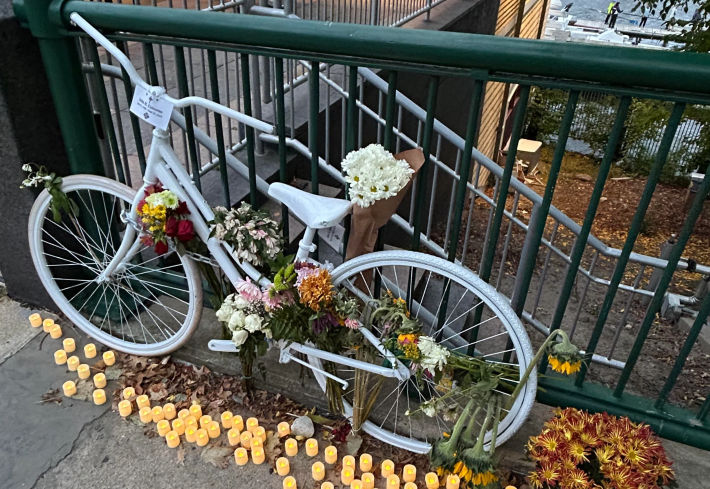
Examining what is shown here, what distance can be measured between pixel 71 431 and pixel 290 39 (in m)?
1.99

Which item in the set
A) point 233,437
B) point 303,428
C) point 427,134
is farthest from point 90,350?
point 427,134

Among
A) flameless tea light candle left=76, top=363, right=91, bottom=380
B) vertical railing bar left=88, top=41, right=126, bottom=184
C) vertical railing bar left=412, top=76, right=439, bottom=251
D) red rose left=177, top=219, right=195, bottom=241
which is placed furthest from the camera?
flameless tea light candle left=76, top=363, right=91, bottom=380

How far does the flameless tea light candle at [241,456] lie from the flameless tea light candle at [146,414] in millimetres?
461

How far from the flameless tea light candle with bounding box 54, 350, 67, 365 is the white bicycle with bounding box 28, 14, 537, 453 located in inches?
6.3

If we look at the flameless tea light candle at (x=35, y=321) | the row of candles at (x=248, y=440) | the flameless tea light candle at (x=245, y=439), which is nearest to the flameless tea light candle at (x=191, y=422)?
the row of candles at (x=248, y=440)

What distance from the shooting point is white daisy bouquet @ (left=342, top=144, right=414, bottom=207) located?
1934 mm

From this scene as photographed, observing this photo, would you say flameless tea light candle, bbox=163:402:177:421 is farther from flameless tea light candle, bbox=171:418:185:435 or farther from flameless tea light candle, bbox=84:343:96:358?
flameless tea light candle, bbox=84:343:96:358

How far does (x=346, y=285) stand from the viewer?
2.30 metres

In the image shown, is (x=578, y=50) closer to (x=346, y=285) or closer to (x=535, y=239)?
(x=535, y=239)

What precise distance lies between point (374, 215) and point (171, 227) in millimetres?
843

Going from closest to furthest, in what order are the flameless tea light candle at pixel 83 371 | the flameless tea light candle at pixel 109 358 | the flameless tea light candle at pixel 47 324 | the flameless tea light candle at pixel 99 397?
the flameless tea light candle at pixel 99 397 → the flameless tea light candle at pixel 83 371 → the flameless tea light candle at pixel 109 358 → the flameless tea light candle at pixel 47 324

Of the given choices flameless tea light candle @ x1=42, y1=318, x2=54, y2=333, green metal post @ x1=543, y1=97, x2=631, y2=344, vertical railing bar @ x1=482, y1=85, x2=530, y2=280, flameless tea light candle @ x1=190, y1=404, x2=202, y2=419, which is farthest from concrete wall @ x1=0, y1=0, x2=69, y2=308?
green metal post @ x1=543, y1=97, x2=631, y2=344

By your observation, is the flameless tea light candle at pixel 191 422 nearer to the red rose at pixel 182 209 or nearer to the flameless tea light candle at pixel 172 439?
the flameless tea light candle at pixel 172 439

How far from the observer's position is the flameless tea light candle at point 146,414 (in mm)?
2521
